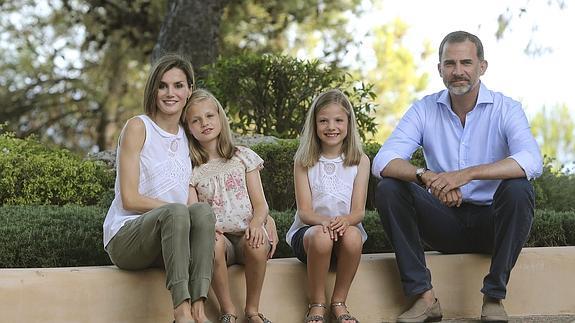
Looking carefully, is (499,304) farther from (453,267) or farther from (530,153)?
(530,153)

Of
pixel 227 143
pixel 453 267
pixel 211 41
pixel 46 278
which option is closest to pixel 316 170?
pixel 227 143

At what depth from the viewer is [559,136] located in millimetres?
13938

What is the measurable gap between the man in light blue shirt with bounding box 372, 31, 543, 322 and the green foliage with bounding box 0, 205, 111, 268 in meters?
1.66

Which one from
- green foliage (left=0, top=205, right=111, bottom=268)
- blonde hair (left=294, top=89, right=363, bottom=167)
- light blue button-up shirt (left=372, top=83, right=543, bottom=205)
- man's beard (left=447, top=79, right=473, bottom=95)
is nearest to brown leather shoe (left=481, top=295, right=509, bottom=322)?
light blue button-up shirt (left=372, top=83, right=543, bottom=205)

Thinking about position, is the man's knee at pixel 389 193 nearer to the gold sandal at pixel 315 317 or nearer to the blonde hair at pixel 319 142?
the blonde hair at pixel 319 142

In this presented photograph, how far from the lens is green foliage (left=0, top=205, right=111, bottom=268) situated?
15.7 feet

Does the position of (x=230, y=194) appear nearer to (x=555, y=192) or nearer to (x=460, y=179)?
(x=460, y=179)

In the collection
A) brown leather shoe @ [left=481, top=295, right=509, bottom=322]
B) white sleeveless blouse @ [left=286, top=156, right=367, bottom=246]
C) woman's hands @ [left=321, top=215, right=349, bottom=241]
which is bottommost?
brown leather shoe @ [left=481, top=295, right=509, bottom=322]

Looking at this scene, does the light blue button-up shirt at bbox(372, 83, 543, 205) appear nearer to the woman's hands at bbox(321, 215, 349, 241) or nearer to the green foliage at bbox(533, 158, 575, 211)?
the woman's hands at bbox(321, 215, 349, 241)

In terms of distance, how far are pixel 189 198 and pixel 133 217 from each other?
1.10 ft

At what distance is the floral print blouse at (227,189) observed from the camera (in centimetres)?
429

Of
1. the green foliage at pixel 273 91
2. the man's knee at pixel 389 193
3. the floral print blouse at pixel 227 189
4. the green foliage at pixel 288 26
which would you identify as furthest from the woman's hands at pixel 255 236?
the green foliage at pixel 288 26

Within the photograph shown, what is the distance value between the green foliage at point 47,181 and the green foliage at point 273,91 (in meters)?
1.39

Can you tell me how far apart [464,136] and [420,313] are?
0.96 m
